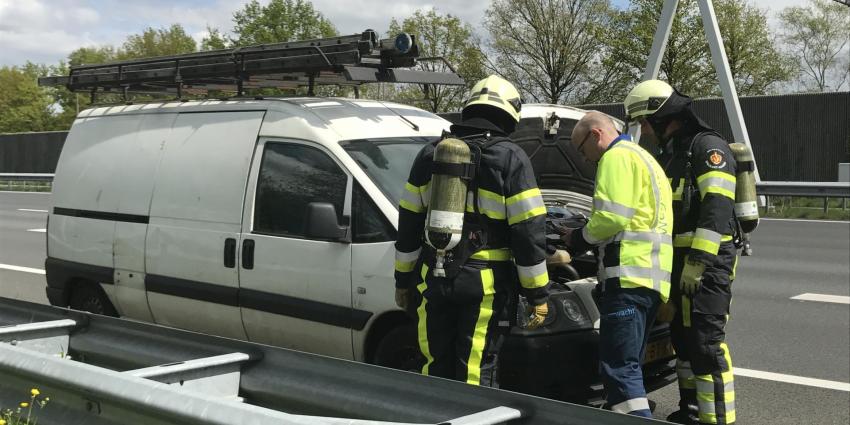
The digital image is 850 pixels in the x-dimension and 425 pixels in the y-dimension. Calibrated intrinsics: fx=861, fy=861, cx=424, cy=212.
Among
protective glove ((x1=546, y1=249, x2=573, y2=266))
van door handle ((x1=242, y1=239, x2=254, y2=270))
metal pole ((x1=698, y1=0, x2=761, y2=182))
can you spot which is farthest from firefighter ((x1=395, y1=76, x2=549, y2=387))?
metal pole ((x1=698, y1=0, x2=761, y2=182))

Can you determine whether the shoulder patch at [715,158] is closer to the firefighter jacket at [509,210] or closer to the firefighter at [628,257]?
A: the firefighter at [628,257]

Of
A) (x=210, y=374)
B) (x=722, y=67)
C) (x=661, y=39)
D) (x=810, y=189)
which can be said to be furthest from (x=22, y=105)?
(x=210, y=374)

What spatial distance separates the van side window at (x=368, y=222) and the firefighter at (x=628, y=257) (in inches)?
45.3

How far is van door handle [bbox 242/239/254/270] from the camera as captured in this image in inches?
211

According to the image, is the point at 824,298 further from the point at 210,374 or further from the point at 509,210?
the point at 210,374

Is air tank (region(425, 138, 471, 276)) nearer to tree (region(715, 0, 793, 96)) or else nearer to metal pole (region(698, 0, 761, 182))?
metal pole (region(698, 0, 761, 182))

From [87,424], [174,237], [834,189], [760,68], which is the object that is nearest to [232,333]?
[174,237]

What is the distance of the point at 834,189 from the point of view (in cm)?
1600

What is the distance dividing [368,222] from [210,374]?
2103mm

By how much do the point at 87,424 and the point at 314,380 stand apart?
0.71m

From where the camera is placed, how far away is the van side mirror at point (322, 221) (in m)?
4.79

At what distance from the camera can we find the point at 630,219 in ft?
13.8

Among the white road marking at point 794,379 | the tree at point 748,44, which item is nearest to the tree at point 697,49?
the tree at point 748,44

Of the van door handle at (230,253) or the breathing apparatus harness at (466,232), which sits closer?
the breathing apparatus harness at (466,232)
